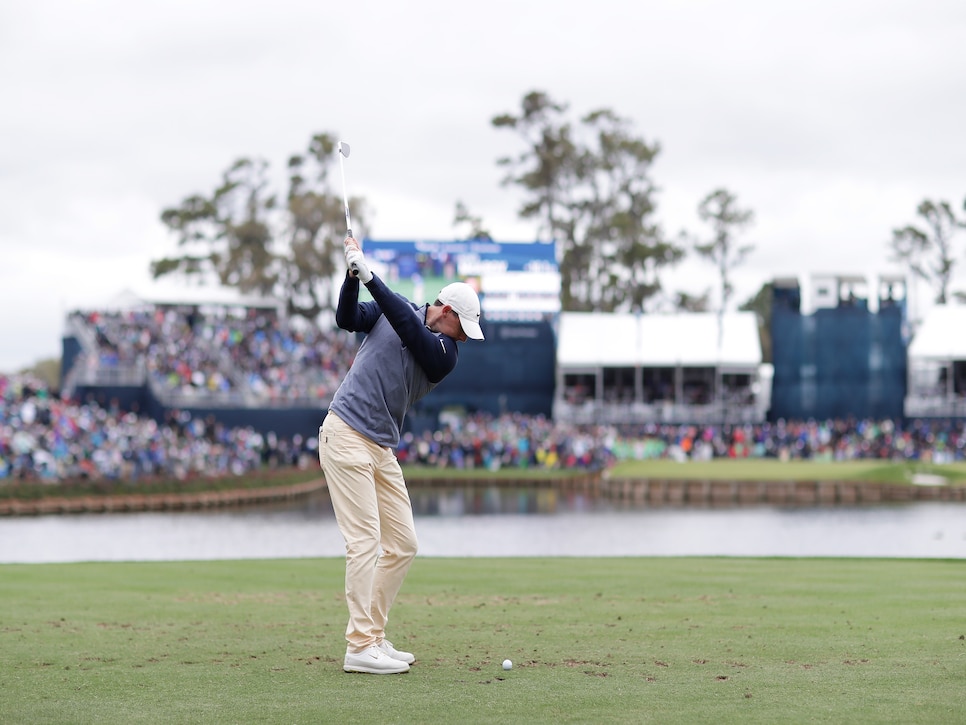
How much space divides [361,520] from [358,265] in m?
1.51

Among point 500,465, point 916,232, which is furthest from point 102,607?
point 916,232

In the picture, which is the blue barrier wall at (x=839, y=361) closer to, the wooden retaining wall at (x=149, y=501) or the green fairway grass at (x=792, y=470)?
the green fairway grass at (x=792, y=470)

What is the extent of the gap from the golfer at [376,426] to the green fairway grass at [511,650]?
1.39 feet

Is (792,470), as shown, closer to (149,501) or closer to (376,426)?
(149,501)

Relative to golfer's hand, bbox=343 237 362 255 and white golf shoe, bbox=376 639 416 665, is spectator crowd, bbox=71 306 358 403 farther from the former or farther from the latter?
golfer's hand, bbox=343 237 362 255

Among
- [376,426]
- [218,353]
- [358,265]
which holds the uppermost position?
[218,353]

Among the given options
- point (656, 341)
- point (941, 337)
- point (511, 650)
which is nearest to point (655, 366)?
point (656, 341)

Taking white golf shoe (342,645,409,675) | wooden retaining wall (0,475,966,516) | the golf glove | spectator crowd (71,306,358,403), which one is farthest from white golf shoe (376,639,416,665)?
spectator crowd (71,306,358,403)

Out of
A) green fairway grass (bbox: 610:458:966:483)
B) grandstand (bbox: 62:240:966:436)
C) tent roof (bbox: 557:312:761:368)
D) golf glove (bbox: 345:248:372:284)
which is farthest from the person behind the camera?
tent roof (bbox: 557:312:761:368)

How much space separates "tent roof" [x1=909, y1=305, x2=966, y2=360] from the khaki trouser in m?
58.8

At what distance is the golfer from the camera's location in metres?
7.36

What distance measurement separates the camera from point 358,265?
279 inches

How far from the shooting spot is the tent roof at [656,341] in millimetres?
63562

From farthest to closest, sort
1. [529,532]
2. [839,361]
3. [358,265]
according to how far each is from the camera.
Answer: [839,361] < [529,532] < [358,265]
